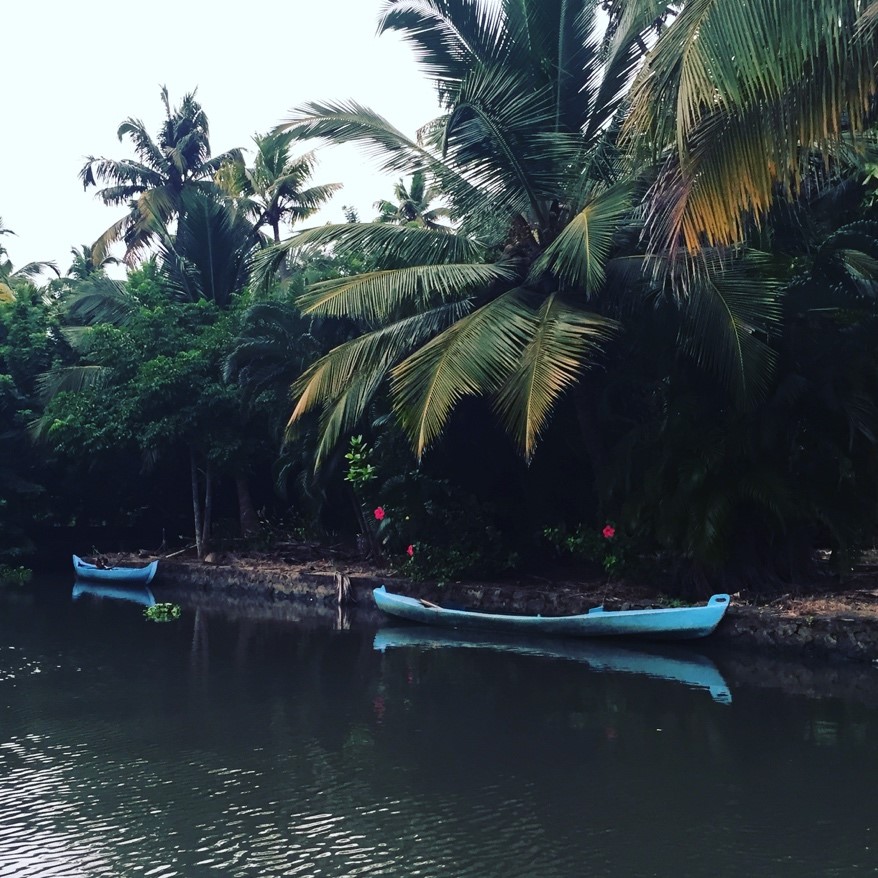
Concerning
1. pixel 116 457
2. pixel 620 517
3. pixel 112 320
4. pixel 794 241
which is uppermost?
pixel 112 320

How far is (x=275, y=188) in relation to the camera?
2595 cm

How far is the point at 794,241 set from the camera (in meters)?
11.7

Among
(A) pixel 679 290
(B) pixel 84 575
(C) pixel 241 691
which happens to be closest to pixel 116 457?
(B) pixel 84 575

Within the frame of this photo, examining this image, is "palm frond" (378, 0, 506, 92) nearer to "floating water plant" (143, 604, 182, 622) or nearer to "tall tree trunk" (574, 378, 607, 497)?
"tall tree trunk" (574, 378, 607, 497)

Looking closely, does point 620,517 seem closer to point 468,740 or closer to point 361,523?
point 468,740

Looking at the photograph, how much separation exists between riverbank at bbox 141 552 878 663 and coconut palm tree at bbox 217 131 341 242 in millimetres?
10178

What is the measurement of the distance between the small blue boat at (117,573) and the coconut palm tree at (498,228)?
8238 millimetres

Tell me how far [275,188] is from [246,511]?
936cm

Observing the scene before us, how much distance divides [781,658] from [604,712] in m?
2.59

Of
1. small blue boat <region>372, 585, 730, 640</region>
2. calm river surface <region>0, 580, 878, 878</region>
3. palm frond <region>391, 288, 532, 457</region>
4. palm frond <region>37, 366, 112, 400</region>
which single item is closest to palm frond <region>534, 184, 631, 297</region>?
palm frond <region>391, 288, 532, 457</region>

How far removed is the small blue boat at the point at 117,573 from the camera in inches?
785

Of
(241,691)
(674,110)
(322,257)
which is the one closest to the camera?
(674,110)

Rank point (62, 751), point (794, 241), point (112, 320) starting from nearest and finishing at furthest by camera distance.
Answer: point (62, 751), point (794, 241), point (112, 320)

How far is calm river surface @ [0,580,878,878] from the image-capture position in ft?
18.3
